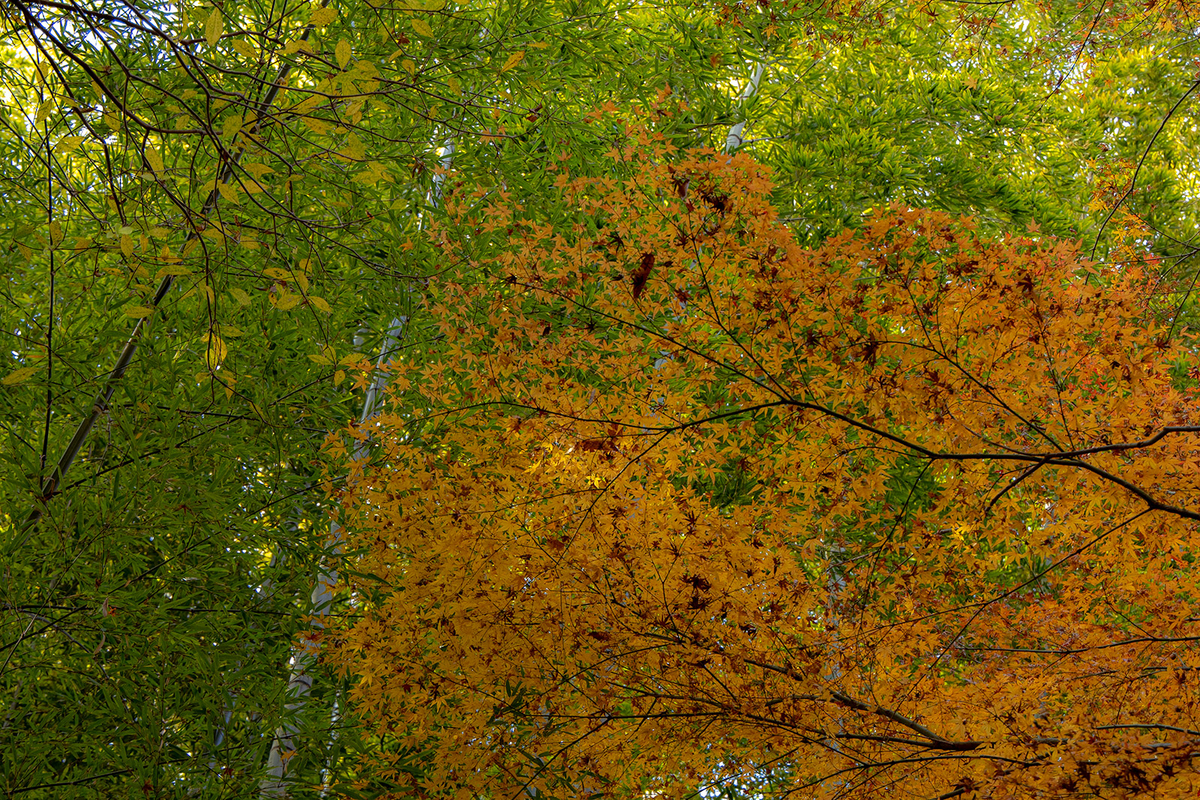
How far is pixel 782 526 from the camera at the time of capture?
3.09 metres

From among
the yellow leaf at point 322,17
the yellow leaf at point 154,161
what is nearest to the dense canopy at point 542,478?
the yellow leaf at point 322,17

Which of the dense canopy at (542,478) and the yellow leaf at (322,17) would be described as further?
the dense canopy at (542,478)

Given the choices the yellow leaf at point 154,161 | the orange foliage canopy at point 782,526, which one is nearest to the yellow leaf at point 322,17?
the yellow leaf at point 154,161

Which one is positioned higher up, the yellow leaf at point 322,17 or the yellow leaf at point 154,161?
the yellow leaf at point 322,17

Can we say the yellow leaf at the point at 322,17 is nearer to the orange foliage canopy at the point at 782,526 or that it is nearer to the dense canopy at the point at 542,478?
the dense canopy at the point at 542,478

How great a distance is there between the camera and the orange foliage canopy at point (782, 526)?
94.3 inches

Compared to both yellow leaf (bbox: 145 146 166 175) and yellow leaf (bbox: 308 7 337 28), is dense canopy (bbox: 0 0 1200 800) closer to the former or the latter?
Answer: yellow leaf (bbox: 308 7 337 28)

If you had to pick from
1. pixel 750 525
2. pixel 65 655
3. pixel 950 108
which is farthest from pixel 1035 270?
pixel 950 108

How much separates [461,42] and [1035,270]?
275 centimetres

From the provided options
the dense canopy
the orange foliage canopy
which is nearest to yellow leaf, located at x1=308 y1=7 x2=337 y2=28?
the dense canopy

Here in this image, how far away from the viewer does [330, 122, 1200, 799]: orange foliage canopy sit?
7.86 ft

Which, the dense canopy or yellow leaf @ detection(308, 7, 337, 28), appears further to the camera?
the dense canopy

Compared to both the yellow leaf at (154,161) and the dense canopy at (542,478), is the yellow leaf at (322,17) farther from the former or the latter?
the yellow leaf at (154,161)

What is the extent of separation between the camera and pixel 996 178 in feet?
20.4
